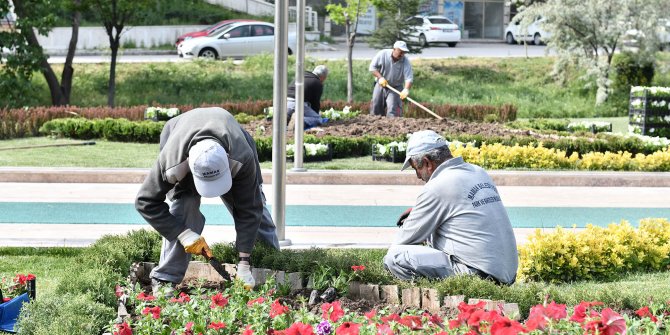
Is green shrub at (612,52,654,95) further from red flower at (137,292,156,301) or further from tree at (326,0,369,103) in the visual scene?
red flower at (137,292,156,301)

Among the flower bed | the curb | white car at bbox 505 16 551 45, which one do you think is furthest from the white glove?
white car at bbox 505 16 551 45

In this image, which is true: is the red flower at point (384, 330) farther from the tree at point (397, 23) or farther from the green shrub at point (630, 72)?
the tree at point (397, 23)

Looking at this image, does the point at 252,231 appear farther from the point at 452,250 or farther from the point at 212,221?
the point at 212,221

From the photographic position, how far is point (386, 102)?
18.2 meters

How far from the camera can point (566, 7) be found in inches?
1073

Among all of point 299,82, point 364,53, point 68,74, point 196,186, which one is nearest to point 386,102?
→ point 299,82

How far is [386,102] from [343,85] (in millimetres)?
9718

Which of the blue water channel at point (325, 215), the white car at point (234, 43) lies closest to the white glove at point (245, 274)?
the blue water channel at point (325, 215)

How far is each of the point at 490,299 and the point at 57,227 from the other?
5568mm

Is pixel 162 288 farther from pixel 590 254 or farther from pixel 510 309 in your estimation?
pixel 590 254

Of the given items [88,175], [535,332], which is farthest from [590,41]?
[535,332]

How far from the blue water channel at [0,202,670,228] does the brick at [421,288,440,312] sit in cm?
463

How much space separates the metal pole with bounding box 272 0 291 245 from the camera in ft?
28.7

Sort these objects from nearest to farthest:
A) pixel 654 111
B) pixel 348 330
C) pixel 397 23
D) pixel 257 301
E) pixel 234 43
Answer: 1. pixel 348 330
2. pixel 257 301
3. pixel 654 111
4. pixel 397 23
5. pixel 234 43
